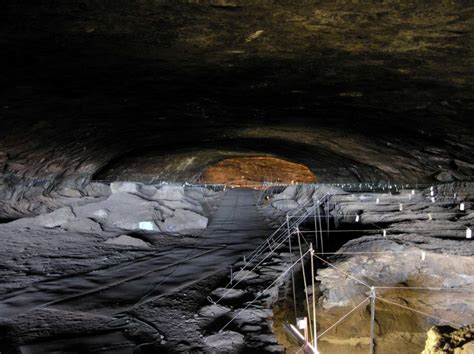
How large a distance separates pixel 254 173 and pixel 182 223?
28.7 m

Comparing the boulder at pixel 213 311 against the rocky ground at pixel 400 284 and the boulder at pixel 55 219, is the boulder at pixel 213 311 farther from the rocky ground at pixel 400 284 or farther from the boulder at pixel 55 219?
the boulder at pixel 55 219

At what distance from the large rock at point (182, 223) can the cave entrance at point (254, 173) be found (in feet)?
67.6

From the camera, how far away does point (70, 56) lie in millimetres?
5848

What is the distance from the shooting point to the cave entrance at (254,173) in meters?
37.1

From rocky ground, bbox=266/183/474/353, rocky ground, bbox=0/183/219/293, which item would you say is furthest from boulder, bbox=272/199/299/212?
rocky ground, bbox=266/183/474/353

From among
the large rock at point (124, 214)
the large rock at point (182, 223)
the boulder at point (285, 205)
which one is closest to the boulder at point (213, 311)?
the large rock at point (182, 223)

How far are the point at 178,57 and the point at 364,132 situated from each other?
790 cm

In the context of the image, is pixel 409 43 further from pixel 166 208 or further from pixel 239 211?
pixel 239 211

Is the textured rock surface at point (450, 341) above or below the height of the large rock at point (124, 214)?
above

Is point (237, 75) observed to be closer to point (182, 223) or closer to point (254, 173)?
point (182, 223)

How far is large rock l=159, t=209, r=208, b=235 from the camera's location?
13.3 meters

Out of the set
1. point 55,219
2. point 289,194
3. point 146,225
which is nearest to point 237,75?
point 146,225

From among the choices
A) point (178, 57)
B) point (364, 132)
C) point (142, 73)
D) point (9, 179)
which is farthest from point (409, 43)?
point (9, 179)

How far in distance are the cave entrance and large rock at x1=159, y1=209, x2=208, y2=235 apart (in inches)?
811
